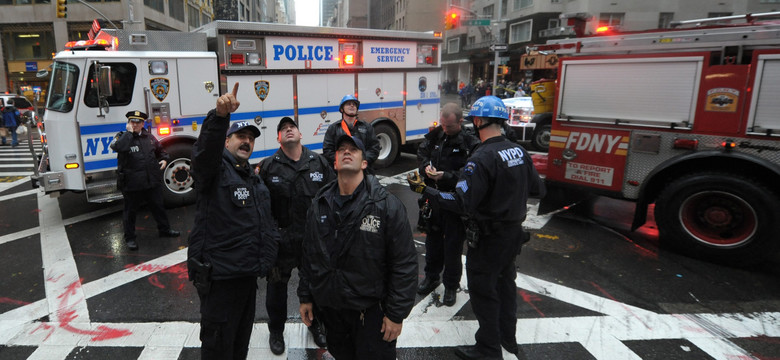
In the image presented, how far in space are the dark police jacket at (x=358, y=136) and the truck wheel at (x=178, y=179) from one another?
3.17 meters

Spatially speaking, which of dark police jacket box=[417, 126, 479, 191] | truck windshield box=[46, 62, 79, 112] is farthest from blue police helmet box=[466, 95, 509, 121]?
truck windshield box=[46, 62, 79, 112]

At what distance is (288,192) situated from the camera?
342 centimetres

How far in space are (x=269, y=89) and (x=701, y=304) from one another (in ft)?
23.6

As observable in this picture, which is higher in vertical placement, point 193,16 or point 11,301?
point 193,16

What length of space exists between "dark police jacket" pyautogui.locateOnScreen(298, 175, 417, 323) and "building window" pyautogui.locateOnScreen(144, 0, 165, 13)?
33.9m

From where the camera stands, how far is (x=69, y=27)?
30.0m

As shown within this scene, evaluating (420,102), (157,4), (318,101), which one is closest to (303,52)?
(318,101)

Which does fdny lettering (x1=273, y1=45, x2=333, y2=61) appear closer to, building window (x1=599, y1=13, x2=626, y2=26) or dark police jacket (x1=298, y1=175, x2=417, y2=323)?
dark police jacket (x1=298, y1=175, x2=417, y2=323)

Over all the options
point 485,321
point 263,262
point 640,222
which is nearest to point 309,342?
point 263,262

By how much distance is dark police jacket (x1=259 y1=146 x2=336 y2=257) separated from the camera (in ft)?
11.2

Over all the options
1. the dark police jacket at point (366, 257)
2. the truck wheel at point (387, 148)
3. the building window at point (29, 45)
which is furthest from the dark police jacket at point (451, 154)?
the building window at point (29, 45)

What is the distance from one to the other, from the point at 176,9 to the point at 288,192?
128 feet

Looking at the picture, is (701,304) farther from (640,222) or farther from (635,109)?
(635,109)

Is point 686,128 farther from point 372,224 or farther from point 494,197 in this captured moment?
point 372,224
